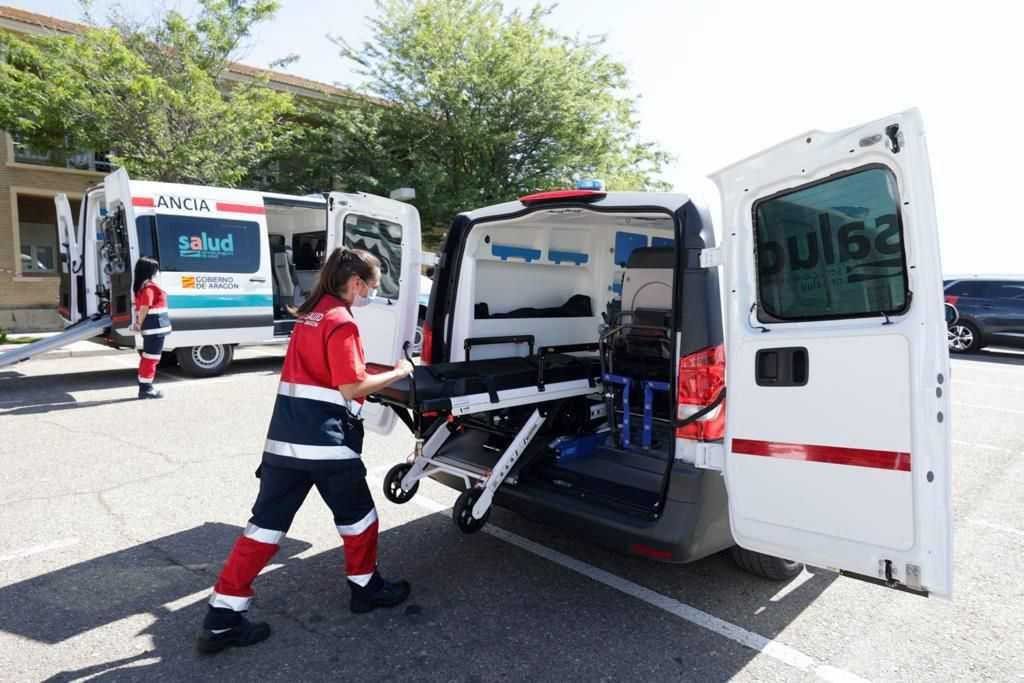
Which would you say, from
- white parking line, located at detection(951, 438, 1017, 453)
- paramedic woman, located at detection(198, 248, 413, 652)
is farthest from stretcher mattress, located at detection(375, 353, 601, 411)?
white parking line, located at detection(951, 438, 1017, 453)

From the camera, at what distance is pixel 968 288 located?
587 inches

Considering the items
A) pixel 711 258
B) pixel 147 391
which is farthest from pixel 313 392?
pixel 147 391

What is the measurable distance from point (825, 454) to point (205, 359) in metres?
8.88

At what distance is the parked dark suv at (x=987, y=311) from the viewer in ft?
46.4

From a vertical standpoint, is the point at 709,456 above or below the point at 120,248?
below

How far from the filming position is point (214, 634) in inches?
107

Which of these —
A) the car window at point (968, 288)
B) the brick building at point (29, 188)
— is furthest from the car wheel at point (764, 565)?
the brick building at point (29, 188)

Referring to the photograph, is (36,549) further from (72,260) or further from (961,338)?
(961,338)

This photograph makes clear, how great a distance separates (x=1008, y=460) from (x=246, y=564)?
20.7 feet

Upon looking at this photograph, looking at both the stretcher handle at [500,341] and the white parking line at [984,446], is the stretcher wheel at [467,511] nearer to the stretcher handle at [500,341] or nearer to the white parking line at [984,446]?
the stretcher handle at [500,341]

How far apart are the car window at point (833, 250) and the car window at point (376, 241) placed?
2502 millimetres

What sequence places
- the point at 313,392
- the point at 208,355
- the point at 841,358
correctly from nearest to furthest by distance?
1. the point at 841,358
2. the point at 313,392
3. the point at 208,355

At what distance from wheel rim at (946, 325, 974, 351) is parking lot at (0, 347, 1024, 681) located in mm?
11502

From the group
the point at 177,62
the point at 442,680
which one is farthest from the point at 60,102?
the point at 442,680
